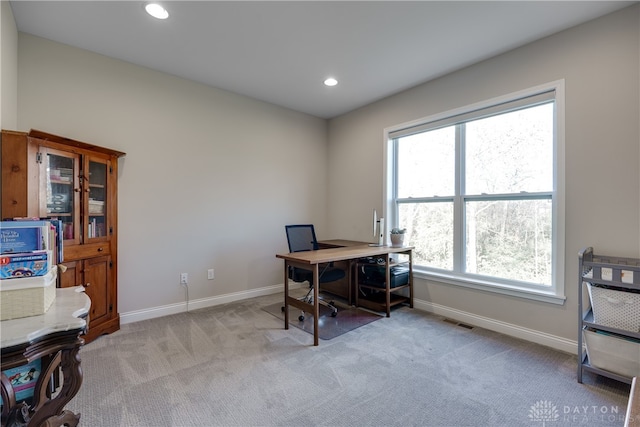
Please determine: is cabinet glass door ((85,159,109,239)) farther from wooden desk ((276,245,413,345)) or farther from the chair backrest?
the chair backrest

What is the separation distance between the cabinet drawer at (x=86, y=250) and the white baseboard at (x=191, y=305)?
2.49 feet

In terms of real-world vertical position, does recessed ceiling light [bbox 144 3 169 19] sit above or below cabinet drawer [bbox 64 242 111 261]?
above

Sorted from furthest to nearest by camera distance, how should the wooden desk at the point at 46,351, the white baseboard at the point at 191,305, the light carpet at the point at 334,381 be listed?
the white baseboard at the point at 191,305
the light carpet at the point at 334,381
the wooden desk at the point at 46,351

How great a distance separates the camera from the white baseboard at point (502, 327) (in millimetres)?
2438

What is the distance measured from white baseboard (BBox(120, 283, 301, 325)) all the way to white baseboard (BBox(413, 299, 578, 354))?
6.73 feet

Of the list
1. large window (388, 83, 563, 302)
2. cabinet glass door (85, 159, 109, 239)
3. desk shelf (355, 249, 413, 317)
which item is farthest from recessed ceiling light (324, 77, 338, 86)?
cabinet glass door (85, 159, 109, 239)

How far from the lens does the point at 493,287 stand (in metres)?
2.86

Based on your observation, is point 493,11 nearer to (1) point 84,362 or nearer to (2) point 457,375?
(2) point 457,375

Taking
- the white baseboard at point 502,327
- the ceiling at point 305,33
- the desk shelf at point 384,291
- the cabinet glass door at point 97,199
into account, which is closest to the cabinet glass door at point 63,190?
the cabinet glass door at point 97,199

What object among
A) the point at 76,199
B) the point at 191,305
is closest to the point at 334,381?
the point at 191,305

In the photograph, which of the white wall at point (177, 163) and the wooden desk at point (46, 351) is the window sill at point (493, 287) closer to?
the white wall at point (177, 163)

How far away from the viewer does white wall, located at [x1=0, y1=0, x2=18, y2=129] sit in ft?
6.79

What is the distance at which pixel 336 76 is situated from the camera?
130 inches

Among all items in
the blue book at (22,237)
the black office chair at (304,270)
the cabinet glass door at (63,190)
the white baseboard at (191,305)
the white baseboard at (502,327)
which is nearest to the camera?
the blue book at (22,237)
